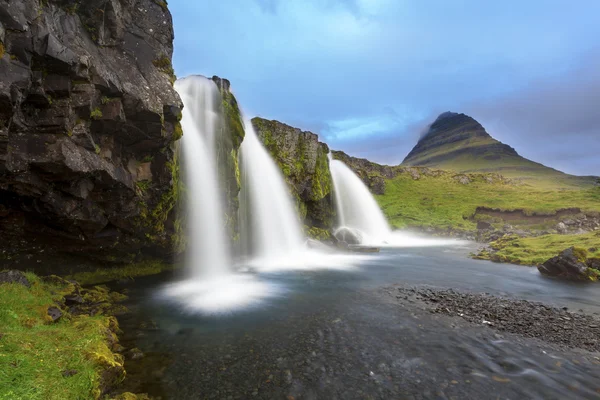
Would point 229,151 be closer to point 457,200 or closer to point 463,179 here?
point 457,200

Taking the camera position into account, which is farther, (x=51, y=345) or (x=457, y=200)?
(x=457, y=200)

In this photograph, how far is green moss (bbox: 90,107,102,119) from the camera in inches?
606

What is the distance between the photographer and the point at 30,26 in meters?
12.4

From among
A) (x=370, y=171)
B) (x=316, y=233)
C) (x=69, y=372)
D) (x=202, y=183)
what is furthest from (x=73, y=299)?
(x=370, y=171)

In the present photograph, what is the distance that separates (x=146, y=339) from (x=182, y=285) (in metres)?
9.59

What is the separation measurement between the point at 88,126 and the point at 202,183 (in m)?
10.6

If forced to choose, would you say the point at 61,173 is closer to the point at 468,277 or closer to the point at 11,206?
the point at 11,206

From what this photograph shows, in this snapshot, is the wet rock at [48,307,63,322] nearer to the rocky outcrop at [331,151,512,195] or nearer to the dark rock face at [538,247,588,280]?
the dark rock face at [538,247,588,280]

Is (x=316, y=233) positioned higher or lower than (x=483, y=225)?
lower

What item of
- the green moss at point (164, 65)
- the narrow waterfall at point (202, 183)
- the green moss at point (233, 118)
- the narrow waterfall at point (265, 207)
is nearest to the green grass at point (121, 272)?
the narrow waterfall at point (202, 183)

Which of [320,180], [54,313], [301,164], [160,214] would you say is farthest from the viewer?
[320,180]

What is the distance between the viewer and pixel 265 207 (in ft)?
127

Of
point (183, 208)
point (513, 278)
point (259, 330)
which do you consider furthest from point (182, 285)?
point (513, 278)

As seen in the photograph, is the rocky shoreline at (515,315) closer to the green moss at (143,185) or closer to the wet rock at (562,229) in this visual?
the green moss at (143,185)
